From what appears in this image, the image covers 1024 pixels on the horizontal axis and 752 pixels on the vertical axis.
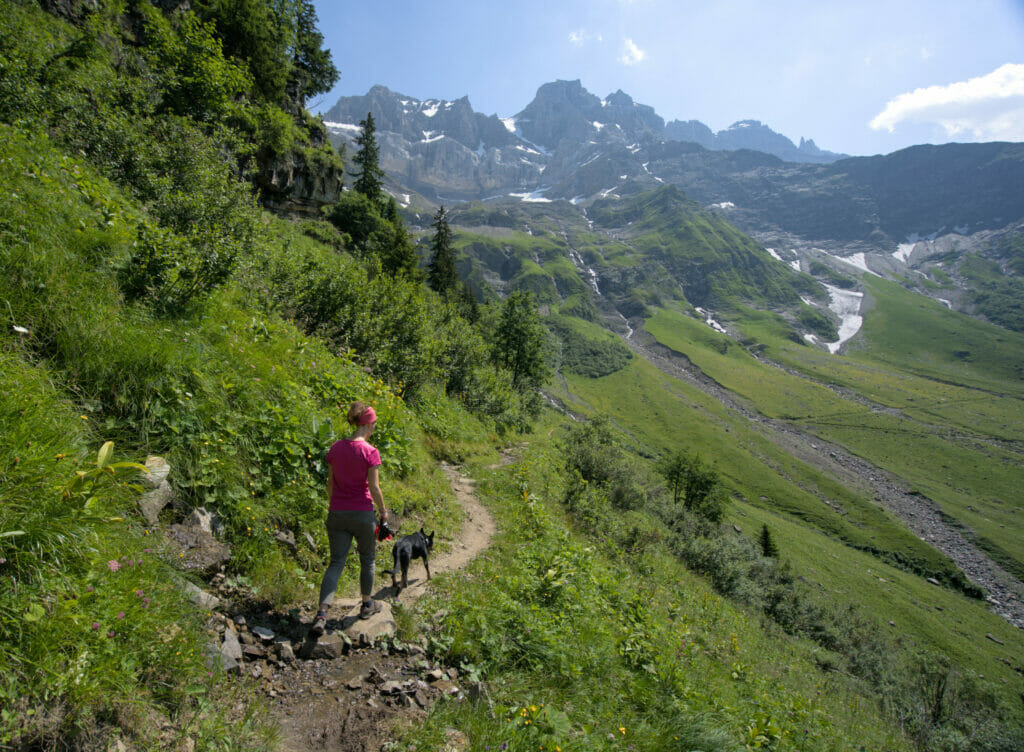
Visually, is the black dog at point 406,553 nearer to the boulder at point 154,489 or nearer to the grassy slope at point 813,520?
the boulder at point 154,489

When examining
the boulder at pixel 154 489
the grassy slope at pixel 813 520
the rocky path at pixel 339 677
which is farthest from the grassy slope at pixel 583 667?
the grassy slope at pixel 813 520

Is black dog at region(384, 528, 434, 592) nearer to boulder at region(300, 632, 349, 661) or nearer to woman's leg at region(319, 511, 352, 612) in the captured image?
woman's leg at region(319, 511, 352, 612)

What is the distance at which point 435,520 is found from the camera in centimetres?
946

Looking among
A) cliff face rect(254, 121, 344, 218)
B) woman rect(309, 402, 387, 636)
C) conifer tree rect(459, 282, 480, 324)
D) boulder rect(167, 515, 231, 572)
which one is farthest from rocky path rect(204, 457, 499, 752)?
conifer tree rect(459, 282, 480, 324)

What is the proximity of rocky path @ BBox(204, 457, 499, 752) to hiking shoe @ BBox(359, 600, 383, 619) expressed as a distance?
0.07 meters

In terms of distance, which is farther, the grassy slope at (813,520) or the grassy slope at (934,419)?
the grassy slope at (934,419)

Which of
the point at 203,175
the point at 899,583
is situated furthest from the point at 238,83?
the point at 899,583

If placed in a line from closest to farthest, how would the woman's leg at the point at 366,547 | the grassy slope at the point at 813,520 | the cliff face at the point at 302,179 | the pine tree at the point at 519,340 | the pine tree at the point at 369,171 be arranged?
the woman's leg at the point at 366,547, the cliff face at the point at 302,179, the pine tree at the point at 519,340, the pine tree at the point at 369,171, the grassy slope at the point at 813,520

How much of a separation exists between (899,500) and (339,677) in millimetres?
133473

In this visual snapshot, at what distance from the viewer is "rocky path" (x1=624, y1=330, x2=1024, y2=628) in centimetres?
7450

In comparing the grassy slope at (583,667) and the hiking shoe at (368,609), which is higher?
the hiking shoe at (368,609)

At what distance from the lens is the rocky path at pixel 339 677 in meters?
4.03

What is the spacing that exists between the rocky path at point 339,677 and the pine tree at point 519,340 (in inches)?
1490

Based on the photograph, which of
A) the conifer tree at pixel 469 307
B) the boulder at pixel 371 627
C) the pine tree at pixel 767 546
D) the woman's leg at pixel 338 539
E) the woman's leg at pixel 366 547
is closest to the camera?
the boulder at pixel 371 627
